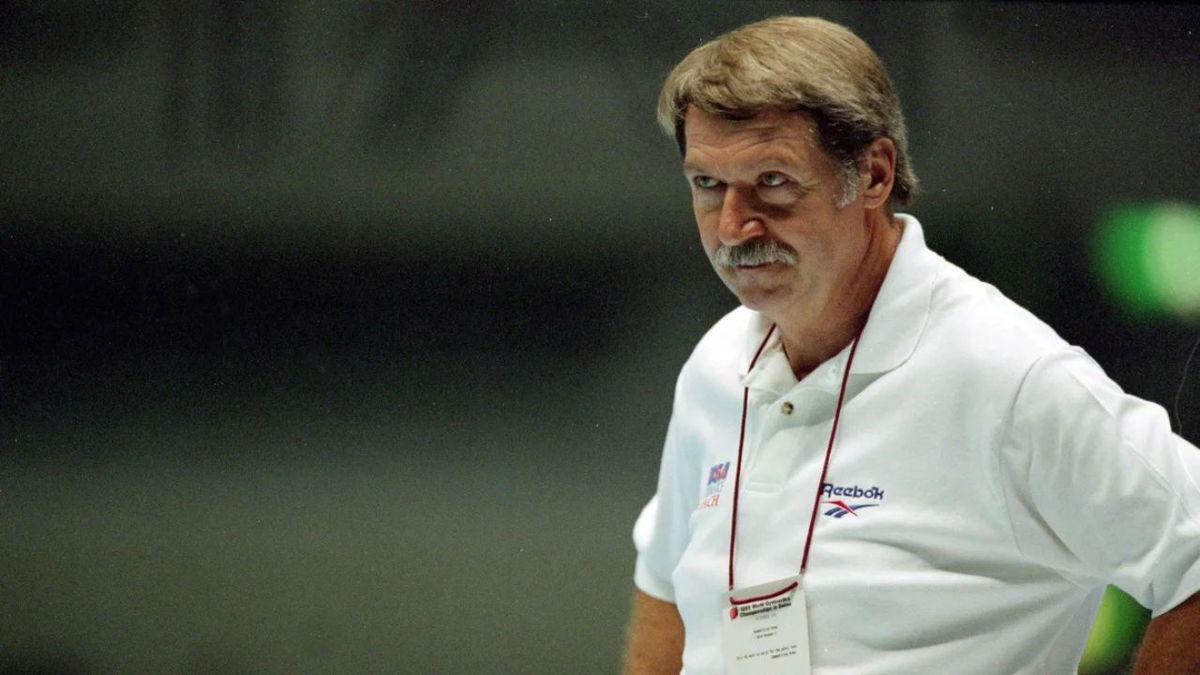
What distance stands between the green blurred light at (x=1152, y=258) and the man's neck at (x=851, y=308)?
0.56 m

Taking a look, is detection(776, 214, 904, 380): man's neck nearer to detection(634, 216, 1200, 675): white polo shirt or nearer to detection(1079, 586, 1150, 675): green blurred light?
detection(634, 216, 1200, 675): white polo shirt

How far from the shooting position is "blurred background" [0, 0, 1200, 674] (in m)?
1.99

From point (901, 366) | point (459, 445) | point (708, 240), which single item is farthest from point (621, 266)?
point (901, 366)

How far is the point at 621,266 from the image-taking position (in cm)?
205

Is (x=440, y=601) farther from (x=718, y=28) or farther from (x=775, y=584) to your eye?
(x=718, y=28)

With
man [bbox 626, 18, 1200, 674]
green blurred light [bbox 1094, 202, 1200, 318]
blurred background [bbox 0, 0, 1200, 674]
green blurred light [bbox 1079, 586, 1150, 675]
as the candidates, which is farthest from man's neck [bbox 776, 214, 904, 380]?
green blurred light [bbox 1079, 586, 1150, 675]

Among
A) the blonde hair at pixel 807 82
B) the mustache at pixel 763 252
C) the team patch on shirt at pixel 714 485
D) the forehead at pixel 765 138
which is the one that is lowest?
the team patch on shirt at pixel 714 485

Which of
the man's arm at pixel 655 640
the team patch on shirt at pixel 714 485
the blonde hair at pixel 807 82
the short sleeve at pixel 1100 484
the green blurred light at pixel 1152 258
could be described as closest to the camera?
the short sleeve at pixel 1100 484

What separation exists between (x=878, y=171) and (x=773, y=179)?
140mm

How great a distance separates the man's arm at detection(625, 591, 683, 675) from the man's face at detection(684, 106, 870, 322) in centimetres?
55

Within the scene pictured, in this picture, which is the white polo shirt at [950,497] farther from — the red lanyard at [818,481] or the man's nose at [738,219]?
the man's nose at [738,219]

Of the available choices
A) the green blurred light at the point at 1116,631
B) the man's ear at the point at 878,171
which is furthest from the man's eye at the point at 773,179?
the green blurred light at the point at 1116,631

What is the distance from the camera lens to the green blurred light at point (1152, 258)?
1978 millimetres

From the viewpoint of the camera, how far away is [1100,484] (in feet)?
4.33
